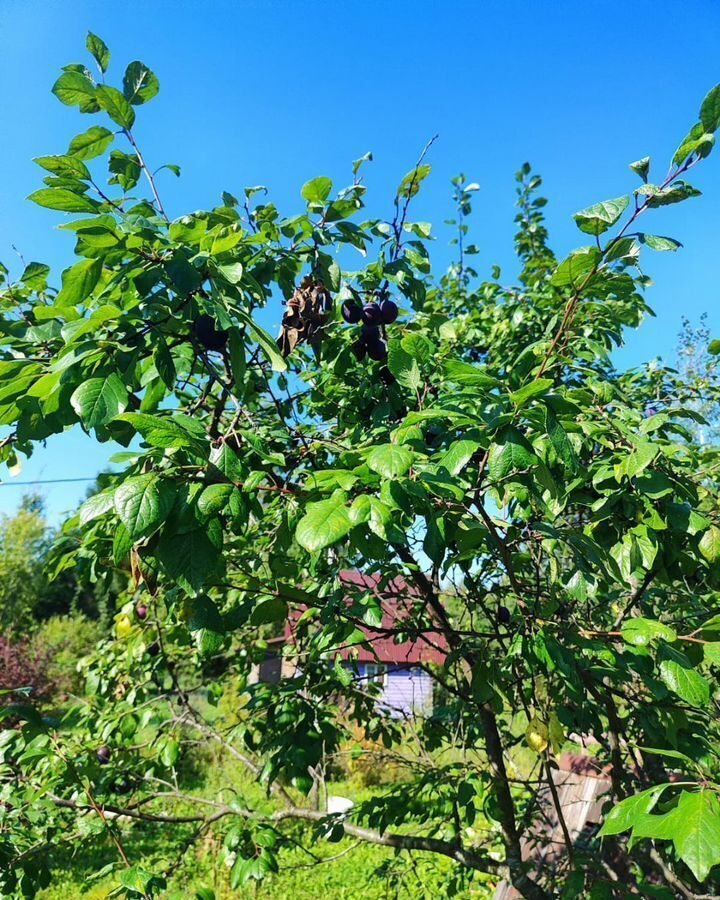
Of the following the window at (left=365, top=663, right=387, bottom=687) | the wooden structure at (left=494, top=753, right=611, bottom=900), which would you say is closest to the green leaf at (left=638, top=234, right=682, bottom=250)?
the window at (left=365, top=663, right=387, bottom=687)

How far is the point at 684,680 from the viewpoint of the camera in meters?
1.12

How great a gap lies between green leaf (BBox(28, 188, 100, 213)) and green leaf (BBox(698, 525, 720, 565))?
5.21ft

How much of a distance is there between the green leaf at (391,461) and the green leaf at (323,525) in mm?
91

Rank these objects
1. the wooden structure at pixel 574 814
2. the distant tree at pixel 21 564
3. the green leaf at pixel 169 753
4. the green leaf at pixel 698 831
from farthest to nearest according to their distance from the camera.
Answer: the distant tree at pixel 21 564
the wooden structure at pixel 574 814
the green leaf at pixel 169 753
the green leaf at pixel 698 831

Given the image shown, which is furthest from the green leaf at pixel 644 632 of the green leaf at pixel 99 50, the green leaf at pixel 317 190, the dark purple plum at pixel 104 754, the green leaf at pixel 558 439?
the dark purple plum at pixel 104 754

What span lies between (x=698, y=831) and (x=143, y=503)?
3.11 ft

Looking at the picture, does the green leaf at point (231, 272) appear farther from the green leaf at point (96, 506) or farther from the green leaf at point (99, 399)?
the green leaf at point (96, 506)

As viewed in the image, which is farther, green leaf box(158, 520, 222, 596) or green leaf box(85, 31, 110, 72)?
green leaf box(85, 31, 110, 72)

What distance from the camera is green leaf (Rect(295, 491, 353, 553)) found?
849 millimetres

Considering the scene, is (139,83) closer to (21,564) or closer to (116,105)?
(116,105)

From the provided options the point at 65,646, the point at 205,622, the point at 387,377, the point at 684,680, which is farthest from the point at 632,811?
the point at 65,646

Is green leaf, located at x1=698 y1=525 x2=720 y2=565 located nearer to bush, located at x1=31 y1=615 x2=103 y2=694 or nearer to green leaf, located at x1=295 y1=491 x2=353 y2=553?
green leaf, located at x1=295 y1=491 x2=353 y2=553

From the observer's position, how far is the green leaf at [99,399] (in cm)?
97

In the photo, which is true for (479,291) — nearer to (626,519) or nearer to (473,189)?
(473,189)
